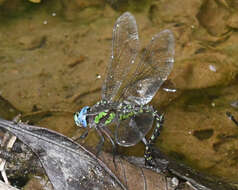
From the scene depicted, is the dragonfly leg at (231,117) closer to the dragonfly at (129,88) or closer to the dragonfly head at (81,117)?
the dragonfly at (129,88)

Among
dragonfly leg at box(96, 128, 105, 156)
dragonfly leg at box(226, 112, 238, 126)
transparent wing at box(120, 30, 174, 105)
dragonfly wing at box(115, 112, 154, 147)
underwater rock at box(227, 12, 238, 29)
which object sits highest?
underwater rock at box(227, 12, 238, 29)

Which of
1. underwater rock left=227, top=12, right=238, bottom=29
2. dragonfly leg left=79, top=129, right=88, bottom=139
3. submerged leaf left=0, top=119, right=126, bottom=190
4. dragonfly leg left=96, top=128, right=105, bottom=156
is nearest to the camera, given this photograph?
submerged leaf left=0, top=119, right=126, bottom=190

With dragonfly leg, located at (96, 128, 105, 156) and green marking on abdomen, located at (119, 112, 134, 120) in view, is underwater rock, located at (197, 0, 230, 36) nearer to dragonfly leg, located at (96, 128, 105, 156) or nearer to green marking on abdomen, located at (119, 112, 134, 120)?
green marking on abdomen, located at (119, 112, 134, 120)

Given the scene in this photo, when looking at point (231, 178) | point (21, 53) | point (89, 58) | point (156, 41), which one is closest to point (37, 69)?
point (21, 53)

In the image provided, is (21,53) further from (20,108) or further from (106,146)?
(106,146)

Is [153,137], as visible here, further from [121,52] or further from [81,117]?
[121,52]

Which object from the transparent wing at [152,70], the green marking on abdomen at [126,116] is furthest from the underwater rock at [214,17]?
the green marking on abdomen at [126,116]

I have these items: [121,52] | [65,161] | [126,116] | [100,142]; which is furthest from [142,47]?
[65,161]

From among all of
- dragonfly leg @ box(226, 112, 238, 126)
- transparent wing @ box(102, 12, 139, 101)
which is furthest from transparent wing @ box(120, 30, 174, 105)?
dragonfly leg @ box(226, 112, 238, 126)
